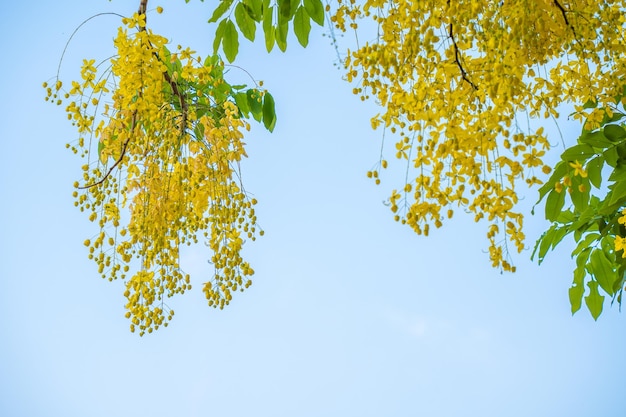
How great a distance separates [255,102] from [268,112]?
5 centimetres

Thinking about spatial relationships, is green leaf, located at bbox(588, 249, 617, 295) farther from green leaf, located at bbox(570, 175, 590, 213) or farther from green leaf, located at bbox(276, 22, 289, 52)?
green leaf, located at bbox(276, 22, 289, 52)

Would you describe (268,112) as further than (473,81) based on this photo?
Yes

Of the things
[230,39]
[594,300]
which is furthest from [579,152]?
[230,39]

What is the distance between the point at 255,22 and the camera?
155 cm

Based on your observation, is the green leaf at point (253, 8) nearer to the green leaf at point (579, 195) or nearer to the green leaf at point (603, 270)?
the green leaf at point (579, 195)

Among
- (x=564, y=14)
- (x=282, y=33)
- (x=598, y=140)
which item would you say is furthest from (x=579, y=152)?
(x=282, y=33)

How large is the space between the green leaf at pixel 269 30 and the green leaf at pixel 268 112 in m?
0.30

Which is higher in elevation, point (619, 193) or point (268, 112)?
point (268, 112)

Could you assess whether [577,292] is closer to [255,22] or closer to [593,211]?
[593,211]

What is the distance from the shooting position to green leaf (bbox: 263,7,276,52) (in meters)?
1.50

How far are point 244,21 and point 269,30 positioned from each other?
56mm

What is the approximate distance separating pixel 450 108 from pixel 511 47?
12 centimetres

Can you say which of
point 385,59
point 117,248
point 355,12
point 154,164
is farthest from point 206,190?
point 385,59

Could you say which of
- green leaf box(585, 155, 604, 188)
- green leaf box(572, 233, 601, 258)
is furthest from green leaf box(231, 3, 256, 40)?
green leaf box(572, 233, 601, 258)
